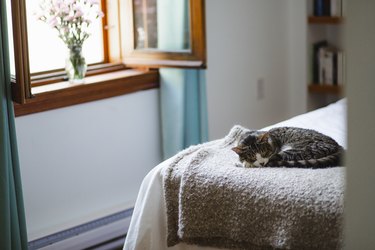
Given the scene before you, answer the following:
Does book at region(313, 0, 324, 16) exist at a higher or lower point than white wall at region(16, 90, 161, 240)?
higher

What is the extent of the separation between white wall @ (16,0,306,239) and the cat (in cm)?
116

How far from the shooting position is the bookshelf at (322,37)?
4.33 meters

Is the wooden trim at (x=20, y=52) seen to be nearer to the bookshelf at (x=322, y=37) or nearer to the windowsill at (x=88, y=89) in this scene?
the windowsill at (x=88, y=89)

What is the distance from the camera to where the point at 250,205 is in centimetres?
227

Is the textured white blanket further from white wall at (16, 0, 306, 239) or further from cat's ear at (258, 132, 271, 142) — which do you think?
white wall at (16, 0, 306, 239)

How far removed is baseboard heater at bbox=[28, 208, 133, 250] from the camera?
3225 mm

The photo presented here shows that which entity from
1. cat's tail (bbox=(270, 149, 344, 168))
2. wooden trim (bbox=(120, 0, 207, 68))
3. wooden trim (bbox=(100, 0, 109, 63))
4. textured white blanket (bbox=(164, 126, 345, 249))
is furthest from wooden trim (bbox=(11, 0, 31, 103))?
cat's tail (bbox=(270, 149, 344, 168))

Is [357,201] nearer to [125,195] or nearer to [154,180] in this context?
[154,180]

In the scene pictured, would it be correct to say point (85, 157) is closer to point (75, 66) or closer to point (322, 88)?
point (75, 66)

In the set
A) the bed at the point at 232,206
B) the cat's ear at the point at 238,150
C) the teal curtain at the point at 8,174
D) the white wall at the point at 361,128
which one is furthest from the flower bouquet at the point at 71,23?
the white wall at the point at 361,128

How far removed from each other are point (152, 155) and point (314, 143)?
154 cm

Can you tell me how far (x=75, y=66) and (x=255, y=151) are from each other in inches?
52.6

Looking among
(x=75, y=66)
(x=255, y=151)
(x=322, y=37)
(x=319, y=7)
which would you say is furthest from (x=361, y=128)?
(x=322, y=37)

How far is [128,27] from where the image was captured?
3.68 m
